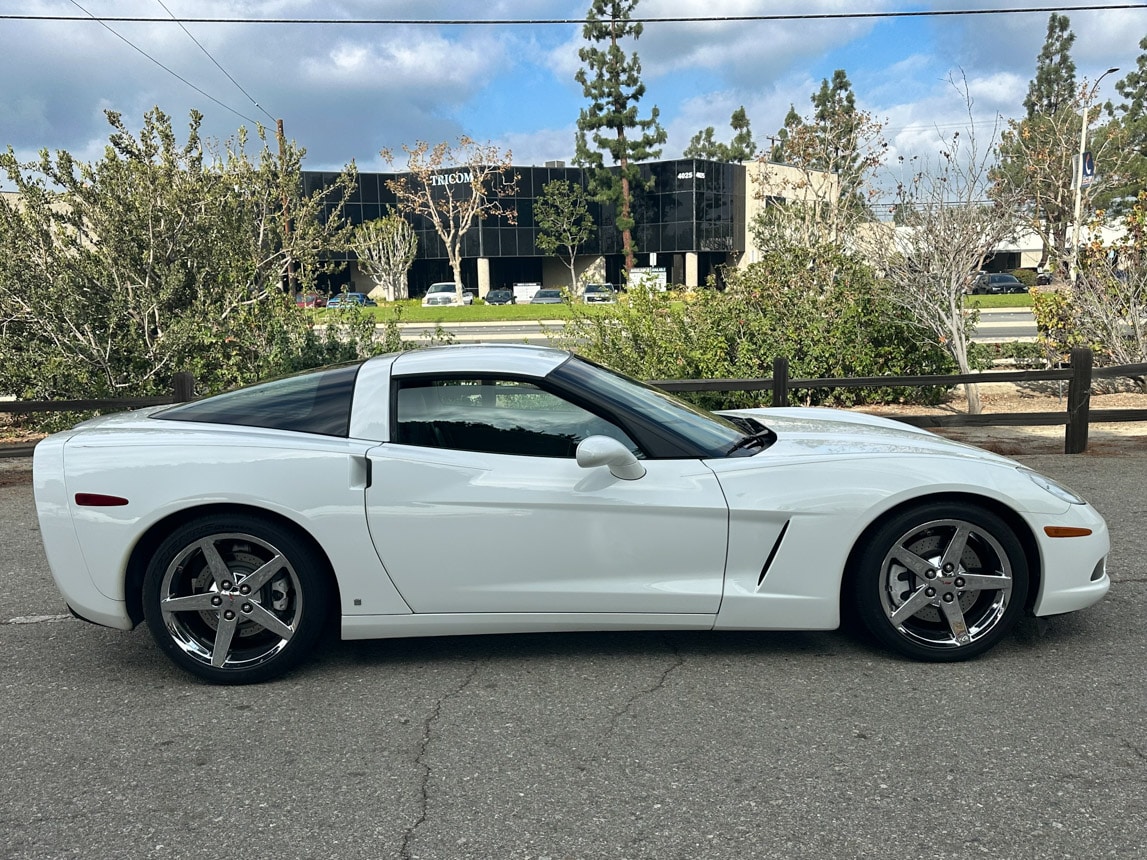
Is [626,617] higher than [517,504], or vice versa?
[517,504]

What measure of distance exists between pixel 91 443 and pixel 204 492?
60 centimetres

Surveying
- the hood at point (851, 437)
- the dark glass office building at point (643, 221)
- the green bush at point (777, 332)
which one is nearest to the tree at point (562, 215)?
the dark glass office building at point (643, 221)

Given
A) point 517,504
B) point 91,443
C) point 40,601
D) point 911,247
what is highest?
point 911,247

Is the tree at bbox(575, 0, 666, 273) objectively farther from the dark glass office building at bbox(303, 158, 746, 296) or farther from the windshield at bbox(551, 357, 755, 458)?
the windshield at bbox(551, 357, 755, 458)

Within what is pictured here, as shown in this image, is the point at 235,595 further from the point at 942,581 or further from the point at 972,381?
the point at 972,381

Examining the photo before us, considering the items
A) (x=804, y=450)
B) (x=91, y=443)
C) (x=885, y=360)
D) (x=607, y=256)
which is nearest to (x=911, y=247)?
(x=885, y=360)

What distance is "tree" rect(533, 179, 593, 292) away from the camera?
6700cm

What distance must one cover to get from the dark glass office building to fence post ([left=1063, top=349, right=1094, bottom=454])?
58011 mm

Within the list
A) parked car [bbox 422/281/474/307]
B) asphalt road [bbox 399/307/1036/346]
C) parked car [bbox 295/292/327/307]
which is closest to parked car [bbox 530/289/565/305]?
parked car [bbox 422/281/474/307]

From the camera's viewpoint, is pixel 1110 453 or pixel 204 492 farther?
pixel 1110 453

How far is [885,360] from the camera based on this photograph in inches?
505

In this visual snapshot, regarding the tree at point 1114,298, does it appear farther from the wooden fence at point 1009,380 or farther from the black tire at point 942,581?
the black tire at point 942,581

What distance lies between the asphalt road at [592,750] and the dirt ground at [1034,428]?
5335 millimetres

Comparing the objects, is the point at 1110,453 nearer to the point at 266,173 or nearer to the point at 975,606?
the point at 975,606
